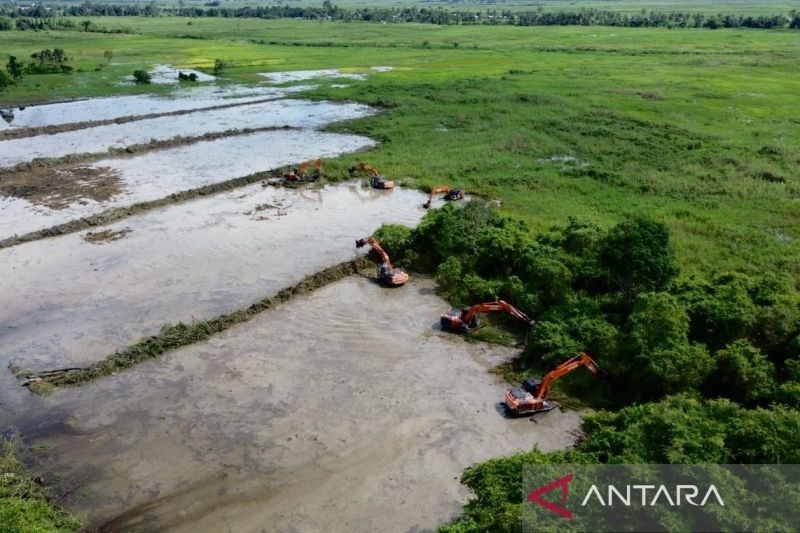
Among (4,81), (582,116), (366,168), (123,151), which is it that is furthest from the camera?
(4,81)

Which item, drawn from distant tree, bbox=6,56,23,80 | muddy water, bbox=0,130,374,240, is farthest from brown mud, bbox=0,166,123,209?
distant tree, bbox=6,56,23,80

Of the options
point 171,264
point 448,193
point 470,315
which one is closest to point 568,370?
point 470,315

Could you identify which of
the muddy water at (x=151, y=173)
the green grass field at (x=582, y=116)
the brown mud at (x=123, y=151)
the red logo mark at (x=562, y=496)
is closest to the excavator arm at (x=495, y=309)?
the green grass field at (x=582, y=116)

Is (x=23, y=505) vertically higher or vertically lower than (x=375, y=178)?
lower

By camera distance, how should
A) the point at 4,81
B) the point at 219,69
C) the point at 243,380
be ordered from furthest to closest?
the point at 219,69 → the point at 4,81 → the point at 243,380

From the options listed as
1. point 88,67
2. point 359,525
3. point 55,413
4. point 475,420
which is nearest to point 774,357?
point 475,420

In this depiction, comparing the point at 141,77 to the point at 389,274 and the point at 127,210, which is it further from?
the point at 389,274

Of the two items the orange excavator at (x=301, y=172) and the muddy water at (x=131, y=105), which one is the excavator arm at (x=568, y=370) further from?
the muddy water at (x=131, y=105)
